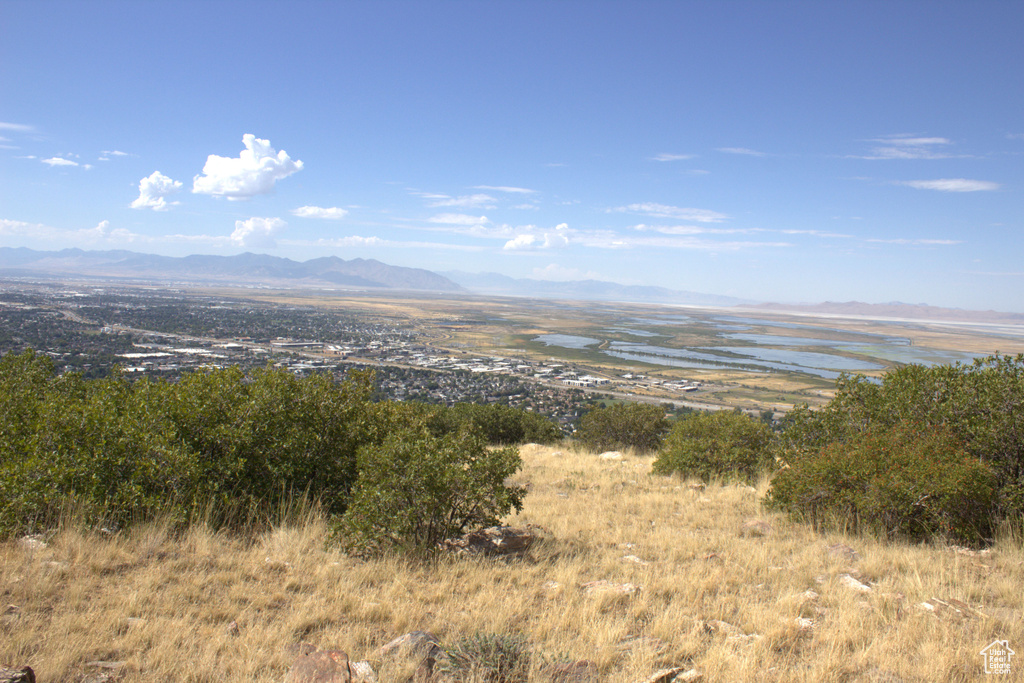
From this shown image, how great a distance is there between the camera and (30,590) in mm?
3832

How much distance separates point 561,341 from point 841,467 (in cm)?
8438

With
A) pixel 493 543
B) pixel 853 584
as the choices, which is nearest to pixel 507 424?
pixel 493 543

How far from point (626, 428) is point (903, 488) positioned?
14.0 metres

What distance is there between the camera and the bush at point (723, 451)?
11.3 meters

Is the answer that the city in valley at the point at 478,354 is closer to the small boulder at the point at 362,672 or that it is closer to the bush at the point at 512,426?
the bush at the point at 512,426

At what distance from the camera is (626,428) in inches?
784

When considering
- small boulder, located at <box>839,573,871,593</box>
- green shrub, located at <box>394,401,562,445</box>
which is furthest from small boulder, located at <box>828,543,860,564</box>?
green shrub, located at <box>394,401,562,445</box>

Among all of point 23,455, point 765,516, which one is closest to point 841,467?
point 765,516

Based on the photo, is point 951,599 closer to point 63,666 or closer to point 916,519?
point 916,519

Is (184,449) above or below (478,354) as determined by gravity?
above

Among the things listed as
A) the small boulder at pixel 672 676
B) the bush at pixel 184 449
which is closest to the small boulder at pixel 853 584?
the small boulder at pixel 672 676

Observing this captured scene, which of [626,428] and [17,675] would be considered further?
[626,428]

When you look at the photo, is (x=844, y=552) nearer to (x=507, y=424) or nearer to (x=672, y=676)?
(x=672, y=676)

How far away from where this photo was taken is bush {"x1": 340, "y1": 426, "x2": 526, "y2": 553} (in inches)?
204
